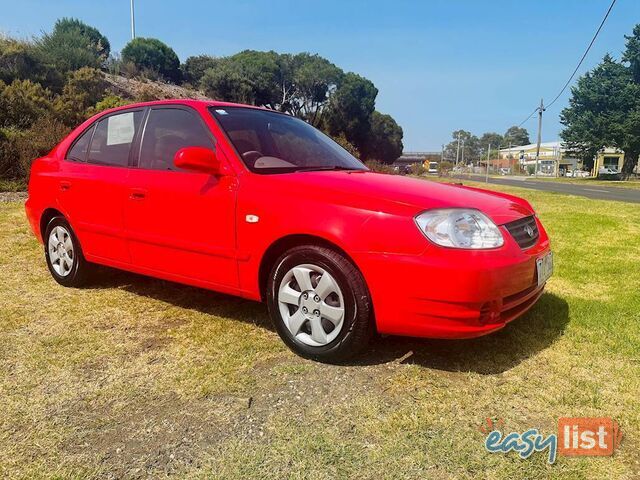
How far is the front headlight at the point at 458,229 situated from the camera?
249 cm

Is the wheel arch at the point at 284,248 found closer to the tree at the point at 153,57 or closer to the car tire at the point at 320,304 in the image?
the car tire at the point at 320,304

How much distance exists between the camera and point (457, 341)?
10.1 ft

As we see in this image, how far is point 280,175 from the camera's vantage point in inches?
120

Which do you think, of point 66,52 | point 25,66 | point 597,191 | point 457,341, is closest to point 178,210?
point 457,341

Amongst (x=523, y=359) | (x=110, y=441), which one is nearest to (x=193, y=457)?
(x=110, y=441)

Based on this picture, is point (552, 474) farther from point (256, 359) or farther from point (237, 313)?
point (237, 313)

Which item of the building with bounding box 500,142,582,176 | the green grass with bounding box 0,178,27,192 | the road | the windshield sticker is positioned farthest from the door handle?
the building with bounding box 500,142,582,176

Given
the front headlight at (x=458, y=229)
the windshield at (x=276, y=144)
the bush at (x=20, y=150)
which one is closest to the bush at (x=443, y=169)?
the bush at (x=20, y=150)

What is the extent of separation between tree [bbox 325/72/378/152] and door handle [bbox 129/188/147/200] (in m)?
39.7

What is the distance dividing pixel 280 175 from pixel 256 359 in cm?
112

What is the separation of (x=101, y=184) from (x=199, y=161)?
1.20m

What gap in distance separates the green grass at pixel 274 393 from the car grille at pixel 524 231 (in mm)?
651

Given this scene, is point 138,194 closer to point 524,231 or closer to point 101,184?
point 101,184

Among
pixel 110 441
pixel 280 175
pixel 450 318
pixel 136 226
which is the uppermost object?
pixel 280 175
